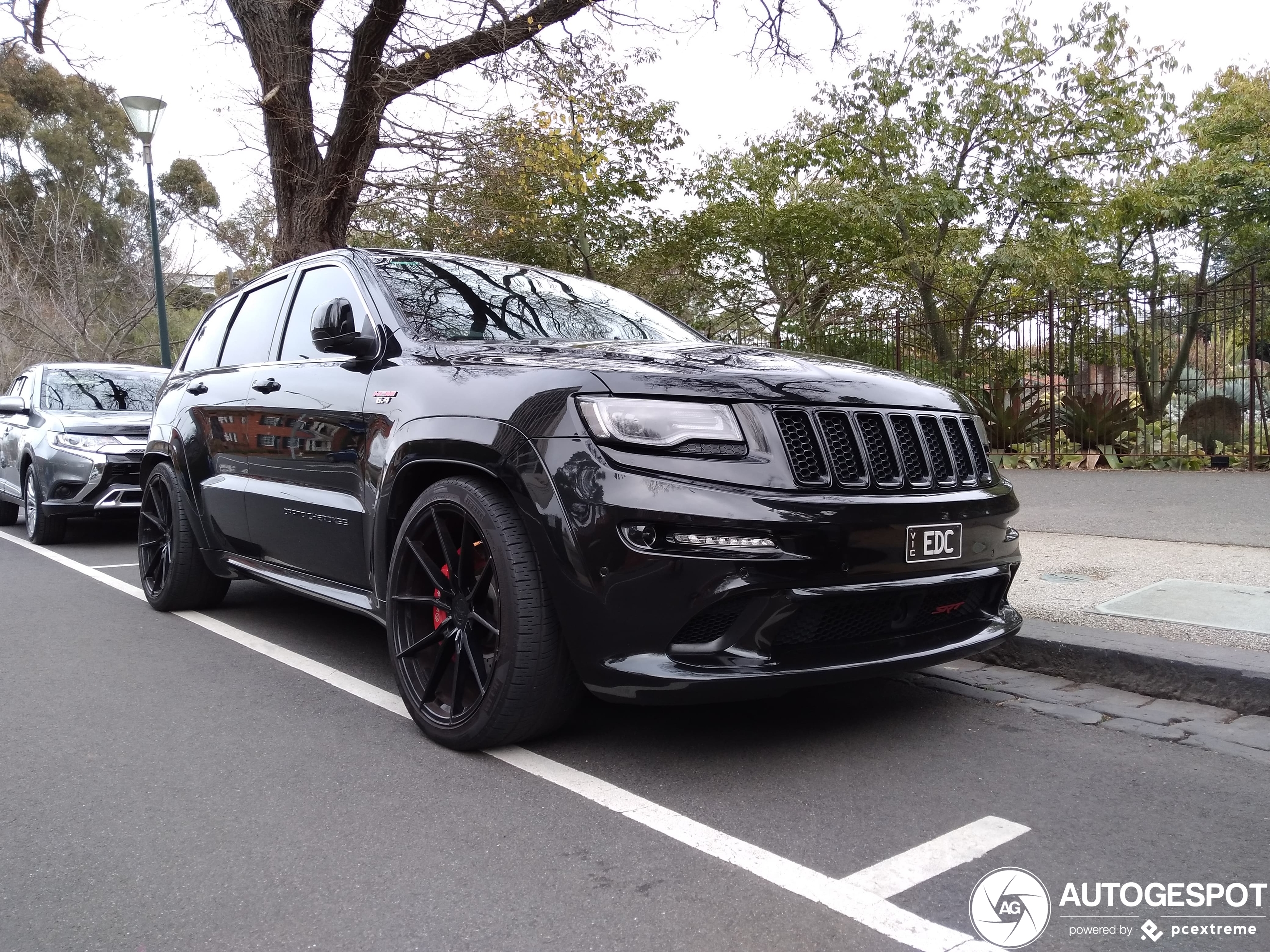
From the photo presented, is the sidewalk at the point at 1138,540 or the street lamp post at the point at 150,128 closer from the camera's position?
the sidewalk at the point at 1138,540

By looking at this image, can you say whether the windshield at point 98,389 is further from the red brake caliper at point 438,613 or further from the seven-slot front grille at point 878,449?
the seven-slot front grille at point 878,449

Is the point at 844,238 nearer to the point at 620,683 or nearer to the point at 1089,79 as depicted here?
the point at 1089,79

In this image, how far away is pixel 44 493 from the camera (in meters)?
9.02

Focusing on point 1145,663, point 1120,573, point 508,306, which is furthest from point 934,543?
point 1120,573

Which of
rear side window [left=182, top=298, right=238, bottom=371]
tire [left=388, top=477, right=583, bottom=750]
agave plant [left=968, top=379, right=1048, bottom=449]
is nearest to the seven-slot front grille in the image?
tire [left=388, top=477, right=583, bottom=750]

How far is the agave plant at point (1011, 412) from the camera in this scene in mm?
12312

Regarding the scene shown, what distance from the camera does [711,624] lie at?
2918 millimetres

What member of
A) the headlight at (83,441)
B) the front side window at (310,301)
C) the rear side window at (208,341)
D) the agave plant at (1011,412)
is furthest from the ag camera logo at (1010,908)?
the agave plant at (1011,412)

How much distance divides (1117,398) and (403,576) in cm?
1016

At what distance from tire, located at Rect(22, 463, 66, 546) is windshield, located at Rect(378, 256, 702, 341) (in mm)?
6294

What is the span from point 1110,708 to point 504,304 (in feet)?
9.12

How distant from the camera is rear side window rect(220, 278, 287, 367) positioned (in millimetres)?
5004

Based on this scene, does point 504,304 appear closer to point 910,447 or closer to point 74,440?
point 910,447

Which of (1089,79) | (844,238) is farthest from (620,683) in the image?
(844,238)
